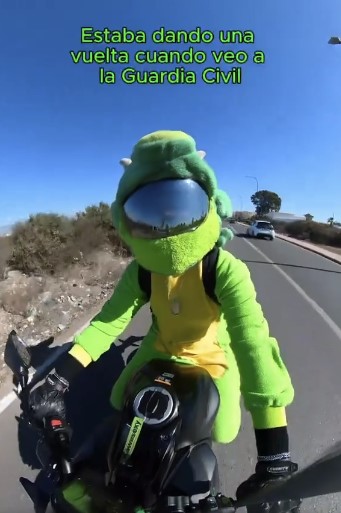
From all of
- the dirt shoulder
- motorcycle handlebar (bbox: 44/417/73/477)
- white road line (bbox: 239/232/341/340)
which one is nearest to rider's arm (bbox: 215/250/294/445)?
motorcycle handlebar (bbox: 44/417/73/477)

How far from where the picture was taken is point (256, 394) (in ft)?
4.86

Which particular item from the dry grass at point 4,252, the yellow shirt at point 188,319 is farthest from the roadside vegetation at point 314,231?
the yellow shirt at point 188,319

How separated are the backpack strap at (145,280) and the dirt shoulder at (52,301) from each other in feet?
7.68

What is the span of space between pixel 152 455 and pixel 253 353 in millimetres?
562

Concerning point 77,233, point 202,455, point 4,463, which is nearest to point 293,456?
point 202,455

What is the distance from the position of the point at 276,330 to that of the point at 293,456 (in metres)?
2.95

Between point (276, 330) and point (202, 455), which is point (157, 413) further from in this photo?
point (276, 330)

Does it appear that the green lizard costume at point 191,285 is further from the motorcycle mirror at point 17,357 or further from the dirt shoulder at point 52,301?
the dirt shoulder at point 52,301

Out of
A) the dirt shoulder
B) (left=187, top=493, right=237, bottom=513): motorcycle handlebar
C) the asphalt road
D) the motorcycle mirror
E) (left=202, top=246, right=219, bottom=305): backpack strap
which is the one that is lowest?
the asphalt road

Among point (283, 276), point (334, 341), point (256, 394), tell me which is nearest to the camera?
point (256, 394)

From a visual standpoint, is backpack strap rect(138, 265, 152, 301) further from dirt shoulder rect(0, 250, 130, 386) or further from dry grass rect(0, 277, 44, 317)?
dry grass rect(0, 277, 44, 317)

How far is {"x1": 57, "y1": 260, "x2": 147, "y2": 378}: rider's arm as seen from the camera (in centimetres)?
189

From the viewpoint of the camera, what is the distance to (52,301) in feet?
22.3

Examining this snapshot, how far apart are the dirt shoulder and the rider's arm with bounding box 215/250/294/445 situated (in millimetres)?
2863
